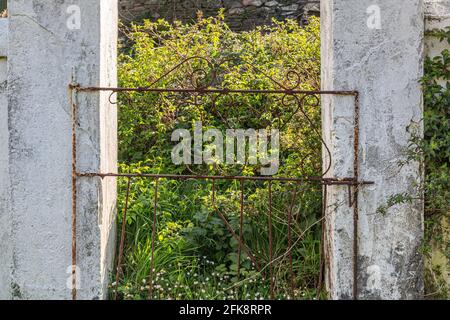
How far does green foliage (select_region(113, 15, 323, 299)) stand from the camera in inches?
167

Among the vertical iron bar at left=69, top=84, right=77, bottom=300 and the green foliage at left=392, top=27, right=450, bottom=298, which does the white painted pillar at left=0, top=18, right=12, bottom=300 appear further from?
the green foliage at left=392, top=27, right=450, bottom=298

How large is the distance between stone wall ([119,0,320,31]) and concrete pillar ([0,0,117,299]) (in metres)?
5.05

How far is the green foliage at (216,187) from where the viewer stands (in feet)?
14.0

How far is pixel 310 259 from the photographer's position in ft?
14.2

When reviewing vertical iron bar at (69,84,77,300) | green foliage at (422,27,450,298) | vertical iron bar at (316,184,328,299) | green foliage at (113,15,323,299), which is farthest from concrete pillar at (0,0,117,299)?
green foliage at (422,27,450,298)

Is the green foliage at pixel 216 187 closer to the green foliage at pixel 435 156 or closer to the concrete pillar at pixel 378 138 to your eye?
the concrete pillar at pixel 378 138

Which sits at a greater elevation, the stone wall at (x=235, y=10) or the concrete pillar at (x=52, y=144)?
the stone wall at (x=235, y=10)

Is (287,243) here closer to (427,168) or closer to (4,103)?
(427,168)

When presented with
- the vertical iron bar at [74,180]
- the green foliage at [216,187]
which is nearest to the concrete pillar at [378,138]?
the green foliage at [216,187]

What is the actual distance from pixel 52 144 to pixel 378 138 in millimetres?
1830

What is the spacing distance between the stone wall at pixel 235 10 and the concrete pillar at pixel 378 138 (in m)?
4.97

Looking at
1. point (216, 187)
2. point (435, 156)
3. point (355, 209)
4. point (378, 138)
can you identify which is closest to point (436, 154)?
point (435, 156)

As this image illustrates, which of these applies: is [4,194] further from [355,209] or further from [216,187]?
[355,209]
